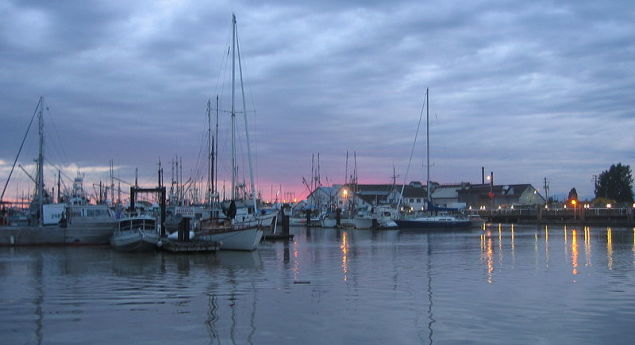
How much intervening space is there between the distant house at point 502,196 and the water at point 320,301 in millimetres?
135443

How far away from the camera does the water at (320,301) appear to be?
17.4m

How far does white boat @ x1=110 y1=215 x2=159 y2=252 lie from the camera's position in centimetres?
4853

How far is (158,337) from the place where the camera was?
17.1m

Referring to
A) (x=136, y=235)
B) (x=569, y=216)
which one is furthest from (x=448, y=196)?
(x=136, y=235)

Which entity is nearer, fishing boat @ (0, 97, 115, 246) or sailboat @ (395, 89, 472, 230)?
fishing boat @ (0, 97, 115, 246)

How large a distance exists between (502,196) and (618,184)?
2803 centimetres

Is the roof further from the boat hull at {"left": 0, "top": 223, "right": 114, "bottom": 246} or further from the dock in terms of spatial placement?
the dock

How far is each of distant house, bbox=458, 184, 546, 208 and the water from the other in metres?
135

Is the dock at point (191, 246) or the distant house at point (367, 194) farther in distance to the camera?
the distant house at point (367, 194)

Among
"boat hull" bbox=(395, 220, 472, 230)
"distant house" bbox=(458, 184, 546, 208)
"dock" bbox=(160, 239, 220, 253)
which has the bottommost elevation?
"boat hull" bbox=(395, 220, 472, 230)

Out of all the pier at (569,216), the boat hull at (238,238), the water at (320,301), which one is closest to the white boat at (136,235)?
the boat hull at (238,238)

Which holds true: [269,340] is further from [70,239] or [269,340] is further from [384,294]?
[70,239]

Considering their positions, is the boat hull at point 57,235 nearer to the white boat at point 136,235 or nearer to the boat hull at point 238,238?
the white boat at point 136,235

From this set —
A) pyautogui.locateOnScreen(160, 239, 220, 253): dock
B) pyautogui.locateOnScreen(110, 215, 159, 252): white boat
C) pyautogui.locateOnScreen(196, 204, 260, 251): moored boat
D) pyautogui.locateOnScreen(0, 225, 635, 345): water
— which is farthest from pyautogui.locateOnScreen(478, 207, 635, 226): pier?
pyautogui.locateOnScreen(160, 239, 220, 253): dock
